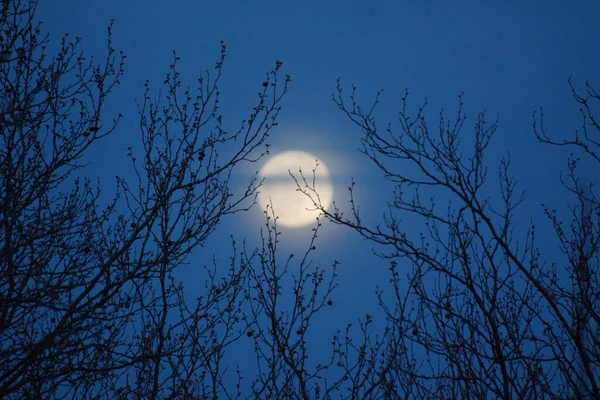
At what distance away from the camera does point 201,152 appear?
4.89 metres

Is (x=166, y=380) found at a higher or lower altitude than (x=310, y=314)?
lower

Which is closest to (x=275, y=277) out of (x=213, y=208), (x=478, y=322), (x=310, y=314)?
(x=310, y=314)

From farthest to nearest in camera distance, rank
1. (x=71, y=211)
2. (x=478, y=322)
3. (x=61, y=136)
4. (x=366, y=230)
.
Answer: (x=478, y=322)
(x=71, y=211)
(x=61, y=136)
(x=366, y=230)

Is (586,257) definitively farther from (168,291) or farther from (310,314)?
(168,291)

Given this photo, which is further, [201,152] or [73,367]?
[201,152]

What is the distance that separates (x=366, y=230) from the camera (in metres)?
3.83

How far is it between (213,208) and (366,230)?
1.85m

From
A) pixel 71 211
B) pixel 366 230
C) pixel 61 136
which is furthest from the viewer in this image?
pixel 71 211

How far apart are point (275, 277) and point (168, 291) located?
1.25m

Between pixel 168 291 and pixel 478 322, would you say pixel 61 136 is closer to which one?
pixel 168 291

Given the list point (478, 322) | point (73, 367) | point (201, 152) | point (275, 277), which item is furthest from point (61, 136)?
point (478, 322)

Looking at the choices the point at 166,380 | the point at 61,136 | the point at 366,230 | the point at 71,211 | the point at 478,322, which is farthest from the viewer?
the point at 478,322

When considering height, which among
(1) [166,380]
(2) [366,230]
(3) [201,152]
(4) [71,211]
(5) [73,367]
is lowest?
(5) [73,367]

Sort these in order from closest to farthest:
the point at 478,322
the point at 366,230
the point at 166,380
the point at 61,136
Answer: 1. the point at 366,230
2. the point at 61,136
3. the point at 166,380
4. the point at 478,322
